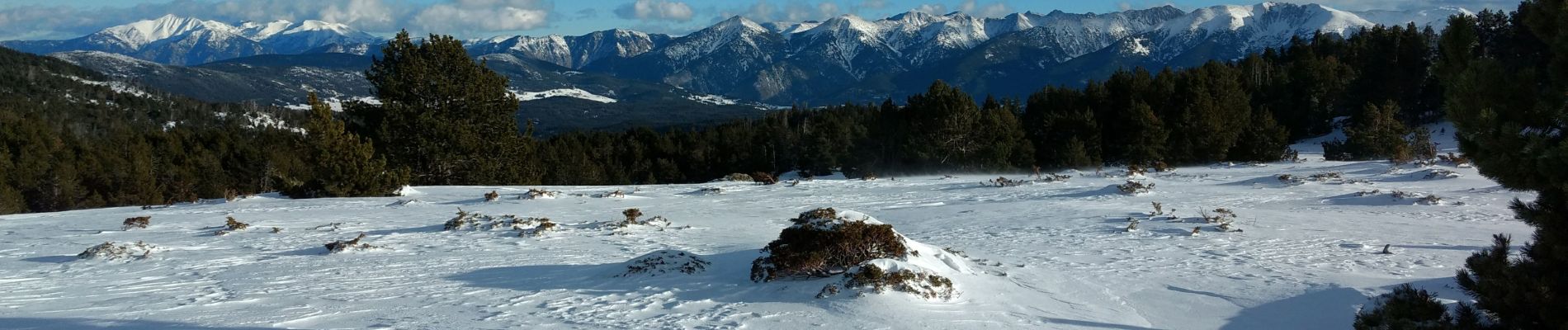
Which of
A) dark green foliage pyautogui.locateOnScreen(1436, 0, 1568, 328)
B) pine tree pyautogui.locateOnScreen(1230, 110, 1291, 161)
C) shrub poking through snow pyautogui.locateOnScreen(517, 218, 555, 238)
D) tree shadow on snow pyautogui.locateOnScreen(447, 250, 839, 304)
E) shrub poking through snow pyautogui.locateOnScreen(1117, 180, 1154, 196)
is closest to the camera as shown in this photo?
dark green foliage pyautogui.locateOnScreen(1436, 0, 1568, 328)

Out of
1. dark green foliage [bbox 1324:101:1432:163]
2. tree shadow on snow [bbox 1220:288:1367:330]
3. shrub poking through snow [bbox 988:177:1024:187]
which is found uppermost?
dark green foliage [bbox 1324:101:1432:163]

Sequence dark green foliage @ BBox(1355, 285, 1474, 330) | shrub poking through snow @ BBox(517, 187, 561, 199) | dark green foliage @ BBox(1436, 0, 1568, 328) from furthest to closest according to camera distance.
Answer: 1. shrub poking through snow @ BBox(517, 187, 561, 199)
2. dark green foliage @ BBox(1355, 285, 1474, 330)
3. dark green foliage @ BBox(1436, 0, 1568, 328)

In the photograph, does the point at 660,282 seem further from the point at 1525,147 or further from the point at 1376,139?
the point at 1376,139

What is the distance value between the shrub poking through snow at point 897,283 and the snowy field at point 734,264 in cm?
13

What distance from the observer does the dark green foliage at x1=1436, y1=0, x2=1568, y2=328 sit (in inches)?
187

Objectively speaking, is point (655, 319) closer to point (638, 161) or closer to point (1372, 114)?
point (1372, 114)

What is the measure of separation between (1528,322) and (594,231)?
427 inches

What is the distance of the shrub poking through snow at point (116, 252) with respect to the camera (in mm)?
9875

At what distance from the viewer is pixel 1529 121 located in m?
5.02

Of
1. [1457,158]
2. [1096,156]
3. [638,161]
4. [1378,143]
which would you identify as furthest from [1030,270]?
[638,161]

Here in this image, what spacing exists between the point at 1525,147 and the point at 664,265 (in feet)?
23.4

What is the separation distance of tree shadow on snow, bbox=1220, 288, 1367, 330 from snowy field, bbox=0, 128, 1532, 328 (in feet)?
0.10

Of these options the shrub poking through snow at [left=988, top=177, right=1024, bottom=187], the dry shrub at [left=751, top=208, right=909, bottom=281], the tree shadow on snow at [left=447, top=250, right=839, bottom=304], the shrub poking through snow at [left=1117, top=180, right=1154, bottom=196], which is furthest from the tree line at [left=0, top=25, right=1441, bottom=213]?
the dry shrub at [left=751, top=208, right=909, bottom=281]

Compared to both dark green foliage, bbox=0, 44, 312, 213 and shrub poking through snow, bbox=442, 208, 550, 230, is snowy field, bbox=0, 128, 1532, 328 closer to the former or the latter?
shrub poking through snow, bbox=442, 208, 550, 230
